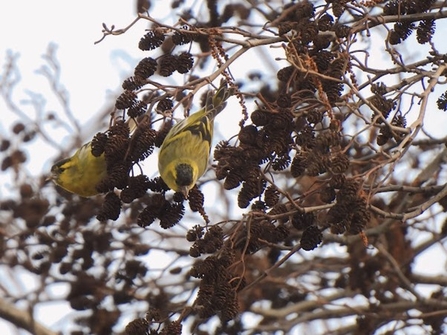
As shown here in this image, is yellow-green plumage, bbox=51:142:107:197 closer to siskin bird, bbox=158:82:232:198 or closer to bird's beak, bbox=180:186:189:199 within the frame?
siskin bird, bbox=158:82:232:198

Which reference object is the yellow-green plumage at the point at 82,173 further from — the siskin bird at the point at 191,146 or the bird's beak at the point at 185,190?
the bird's beak at the point at 185,190

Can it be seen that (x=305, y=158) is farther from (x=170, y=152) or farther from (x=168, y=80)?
(x=168, y=80)

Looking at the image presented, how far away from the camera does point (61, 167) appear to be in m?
4.91

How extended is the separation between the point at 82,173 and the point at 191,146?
74 cm

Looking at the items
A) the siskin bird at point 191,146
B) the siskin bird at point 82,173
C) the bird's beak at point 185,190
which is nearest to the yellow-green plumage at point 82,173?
the siskin bird at point 82,173

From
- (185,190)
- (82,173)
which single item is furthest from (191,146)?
(185,190)

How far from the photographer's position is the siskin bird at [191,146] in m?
3.85

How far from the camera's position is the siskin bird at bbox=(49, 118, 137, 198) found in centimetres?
453

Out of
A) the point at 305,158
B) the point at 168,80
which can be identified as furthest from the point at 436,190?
the point at 168,80

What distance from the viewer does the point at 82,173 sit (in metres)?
4.61

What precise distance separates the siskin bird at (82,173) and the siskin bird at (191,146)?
469 millimetres

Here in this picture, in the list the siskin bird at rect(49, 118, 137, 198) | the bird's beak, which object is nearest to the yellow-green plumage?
the siskin bird at rect(49, 118, 137, 198)

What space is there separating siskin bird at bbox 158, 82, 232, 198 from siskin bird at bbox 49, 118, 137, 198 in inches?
18.5

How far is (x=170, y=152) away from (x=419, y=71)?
1.50 m
